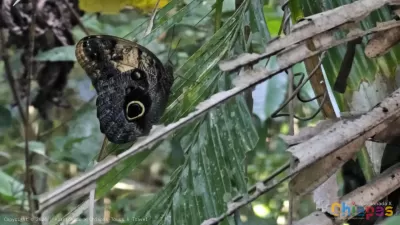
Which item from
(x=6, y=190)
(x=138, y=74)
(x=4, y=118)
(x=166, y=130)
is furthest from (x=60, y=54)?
(x=166, y=130)

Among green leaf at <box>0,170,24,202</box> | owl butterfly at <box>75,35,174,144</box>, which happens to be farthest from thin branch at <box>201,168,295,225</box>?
green leaf at <box>0,170,24,202</box>

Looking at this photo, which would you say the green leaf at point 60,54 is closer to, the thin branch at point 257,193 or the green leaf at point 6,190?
the green leaf at point 6,190

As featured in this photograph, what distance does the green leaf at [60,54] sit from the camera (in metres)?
1.37

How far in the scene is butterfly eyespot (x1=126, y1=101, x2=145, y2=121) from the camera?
0.78 m

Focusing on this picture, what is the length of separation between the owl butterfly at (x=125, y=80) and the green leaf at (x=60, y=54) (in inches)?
22.6

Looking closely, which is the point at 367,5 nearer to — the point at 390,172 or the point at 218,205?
the point at 390,172

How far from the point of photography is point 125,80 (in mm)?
815

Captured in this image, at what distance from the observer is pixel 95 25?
1677 mm

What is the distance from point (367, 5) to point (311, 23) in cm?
6

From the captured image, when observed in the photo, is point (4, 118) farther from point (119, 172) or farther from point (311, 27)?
point (311, 27)

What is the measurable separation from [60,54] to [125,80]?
2.05 feet

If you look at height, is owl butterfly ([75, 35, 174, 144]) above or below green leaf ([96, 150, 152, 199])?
above

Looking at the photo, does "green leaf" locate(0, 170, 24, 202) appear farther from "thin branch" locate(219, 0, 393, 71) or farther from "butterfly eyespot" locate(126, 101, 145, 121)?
"thin branch" locate(219, 0, 393, 71)

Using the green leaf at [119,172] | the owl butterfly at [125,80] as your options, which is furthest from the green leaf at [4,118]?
the green leaf at [119,172]
